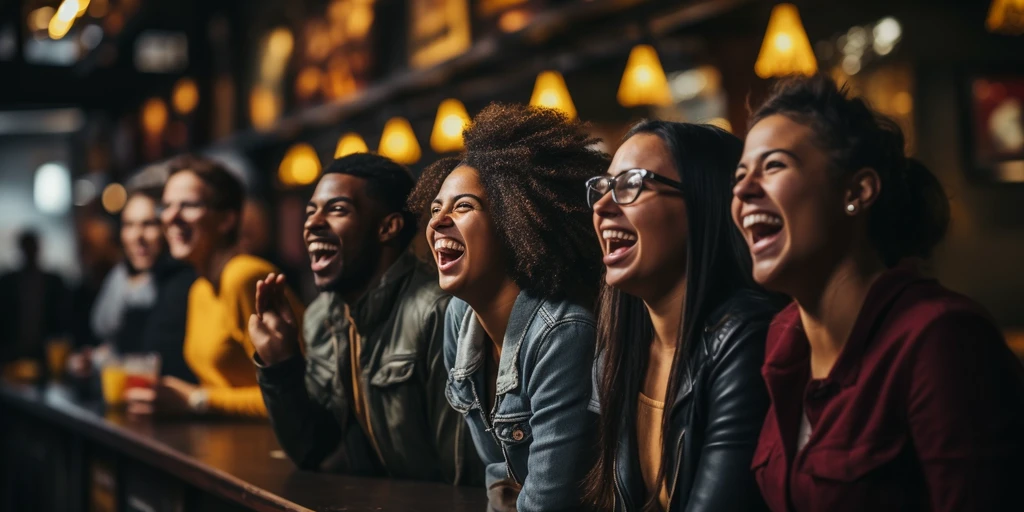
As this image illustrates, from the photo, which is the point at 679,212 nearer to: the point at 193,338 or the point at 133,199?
the point at 193,338

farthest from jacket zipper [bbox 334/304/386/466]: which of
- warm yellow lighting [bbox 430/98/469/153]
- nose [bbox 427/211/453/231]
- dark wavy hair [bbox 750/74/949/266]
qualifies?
warm yellow lighting [bbox 430/98/469/153]

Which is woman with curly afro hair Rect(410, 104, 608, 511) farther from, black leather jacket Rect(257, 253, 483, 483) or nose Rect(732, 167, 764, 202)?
nose Rect(732, 167, 764, 202)

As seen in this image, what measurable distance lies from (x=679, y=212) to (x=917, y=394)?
49 cm

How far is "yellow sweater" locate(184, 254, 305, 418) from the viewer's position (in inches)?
131

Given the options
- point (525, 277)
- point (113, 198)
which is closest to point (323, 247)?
point (525, 277)

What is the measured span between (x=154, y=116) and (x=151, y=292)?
888 cm

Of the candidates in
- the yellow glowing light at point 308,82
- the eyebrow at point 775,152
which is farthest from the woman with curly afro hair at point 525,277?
the yellow glowing light at point 308,82

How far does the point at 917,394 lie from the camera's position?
135 centimetres

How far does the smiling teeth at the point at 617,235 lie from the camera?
1730 mm

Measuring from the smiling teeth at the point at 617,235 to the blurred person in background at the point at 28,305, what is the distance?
21.3ft

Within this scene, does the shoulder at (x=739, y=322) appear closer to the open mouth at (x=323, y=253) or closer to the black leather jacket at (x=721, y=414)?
the black leather jacket at (x=721, y=414)

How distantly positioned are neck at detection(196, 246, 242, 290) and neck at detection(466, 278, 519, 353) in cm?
168

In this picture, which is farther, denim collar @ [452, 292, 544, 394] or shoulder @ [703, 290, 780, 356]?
denim collar @ [452, 292, 544, 394]

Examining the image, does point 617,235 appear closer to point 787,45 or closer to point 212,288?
point 212,288
